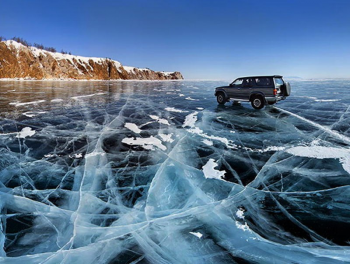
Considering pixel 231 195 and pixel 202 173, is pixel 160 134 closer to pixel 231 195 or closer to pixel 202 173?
pixel 202 173

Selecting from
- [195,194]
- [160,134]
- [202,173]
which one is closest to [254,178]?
[202,173]

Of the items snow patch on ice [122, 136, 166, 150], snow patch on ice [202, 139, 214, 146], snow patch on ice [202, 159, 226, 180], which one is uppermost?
snow patch on ice [202, 139, 214, 146]

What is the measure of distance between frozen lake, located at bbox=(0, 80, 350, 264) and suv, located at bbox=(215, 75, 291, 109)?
13.7ft

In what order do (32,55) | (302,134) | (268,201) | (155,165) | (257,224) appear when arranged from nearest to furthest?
(257,224) < (268,201) < (155,165) < (302,134) < (32,55)

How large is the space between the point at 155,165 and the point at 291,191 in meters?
2.69

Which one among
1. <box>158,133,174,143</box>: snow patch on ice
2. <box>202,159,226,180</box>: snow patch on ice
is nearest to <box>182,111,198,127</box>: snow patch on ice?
<box>158,133,174,143</box>: snow patch on ice

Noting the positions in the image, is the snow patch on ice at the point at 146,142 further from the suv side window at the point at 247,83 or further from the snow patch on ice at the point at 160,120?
the suv side window at the point at 247,83

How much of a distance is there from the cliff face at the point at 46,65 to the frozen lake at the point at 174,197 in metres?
76.3

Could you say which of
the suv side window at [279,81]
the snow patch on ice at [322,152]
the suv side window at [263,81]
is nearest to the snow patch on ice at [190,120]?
the snow patch on ice at [322,152]

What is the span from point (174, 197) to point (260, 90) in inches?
356

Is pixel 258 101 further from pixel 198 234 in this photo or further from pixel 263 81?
pixel 198 234

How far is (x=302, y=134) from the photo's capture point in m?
6.31

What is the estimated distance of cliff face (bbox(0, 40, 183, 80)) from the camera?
6266cm

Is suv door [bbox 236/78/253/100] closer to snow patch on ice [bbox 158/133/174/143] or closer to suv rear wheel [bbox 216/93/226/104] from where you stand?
suv rear wheel [bbox 216/93/226/104]
